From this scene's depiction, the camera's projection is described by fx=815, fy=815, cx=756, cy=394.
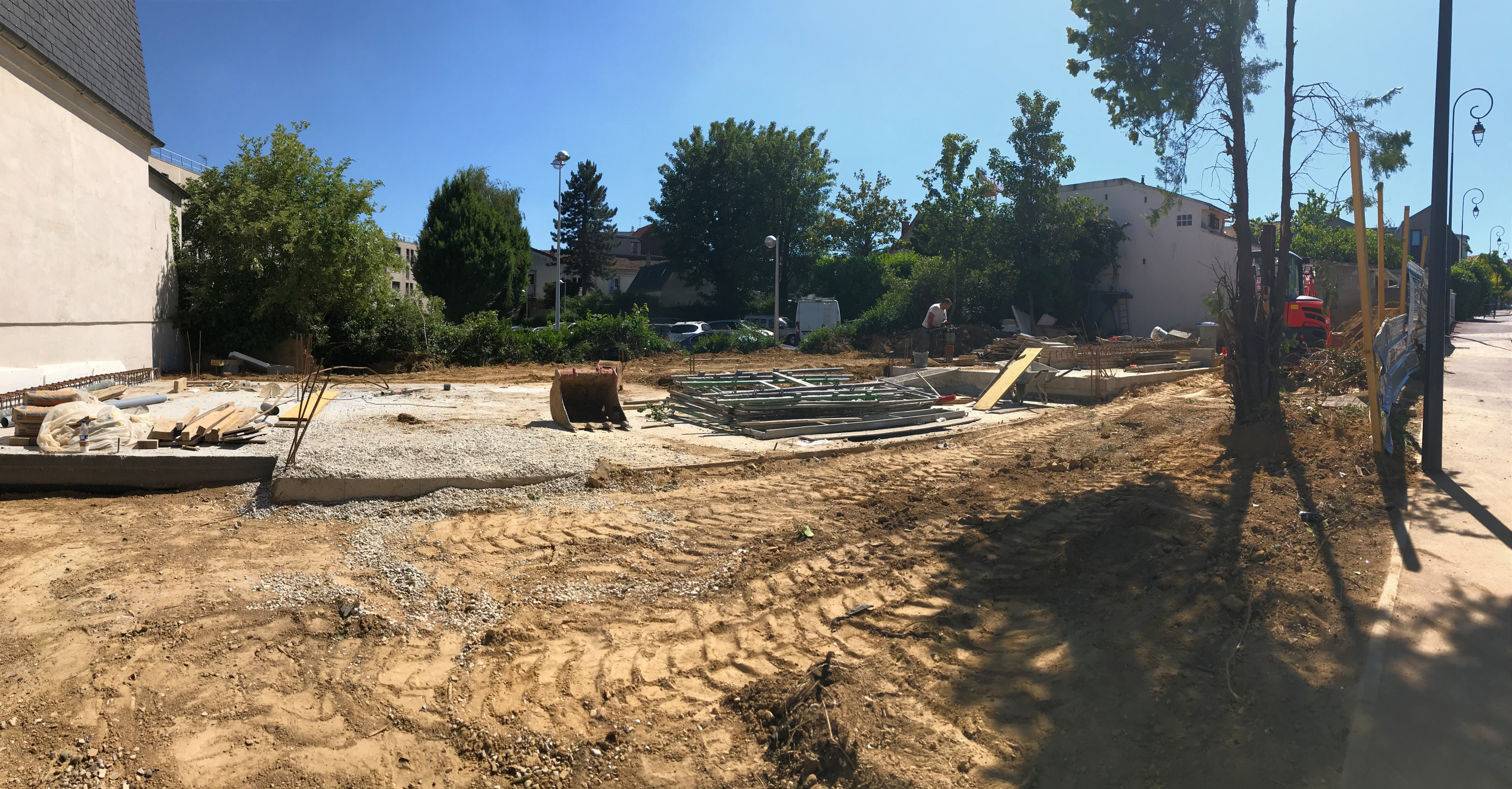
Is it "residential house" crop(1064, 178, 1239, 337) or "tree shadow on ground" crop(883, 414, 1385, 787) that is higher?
"residential house" crop(1064, 178, 1239, 337)

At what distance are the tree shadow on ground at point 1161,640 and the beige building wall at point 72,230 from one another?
49.5ft

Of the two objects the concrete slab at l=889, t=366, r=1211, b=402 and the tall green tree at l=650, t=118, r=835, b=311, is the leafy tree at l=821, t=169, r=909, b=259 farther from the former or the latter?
the concrete slab at l=889, t=366, r=1211, b=402

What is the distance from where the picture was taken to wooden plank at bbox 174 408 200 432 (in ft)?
28.0

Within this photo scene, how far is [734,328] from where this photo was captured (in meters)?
32.7

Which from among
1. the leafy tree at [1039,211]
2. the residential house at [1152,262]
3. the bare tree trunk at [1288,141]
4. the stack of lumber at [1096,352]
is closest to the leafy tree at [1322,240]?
the residential house at [1152,262]

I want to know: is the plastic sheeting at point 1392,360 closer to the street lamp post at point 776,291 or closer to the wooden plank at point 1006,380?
the wooden plank at point 1006,380

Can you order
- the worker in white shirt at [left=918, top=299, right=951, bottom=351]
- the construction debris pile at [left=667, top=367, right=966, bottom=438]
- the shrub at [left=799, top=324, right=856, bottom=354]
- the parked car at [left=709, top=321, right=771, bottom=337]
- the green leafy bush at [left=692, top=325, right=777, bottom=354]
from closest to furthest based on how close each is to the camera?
the construction debris pile at [left=667, top=367, right=966, bottom=438] → the worker in white shirt at [left=918, top=299, right=951, bottom=351] → the green leafy bush at [left=692, top=325, right=777, bottom=354] → the shrub at [left=799, top=324, right=856, bottom=354] → the parked car at [left=709, top=321, right=771, bottom=337]

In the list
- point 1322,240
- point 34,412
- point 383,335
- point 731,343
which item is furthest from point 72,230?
point 1322,240

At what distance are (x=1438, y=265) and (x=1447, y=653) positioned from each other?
454 centimetres

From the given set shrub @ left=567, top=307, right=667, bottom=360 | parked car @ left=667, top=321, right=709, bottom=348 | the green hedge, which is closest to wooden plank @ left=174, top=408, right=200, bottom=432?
the green hedge

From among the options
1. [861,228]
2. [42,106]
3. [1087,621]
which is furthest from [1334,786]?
[861,228]

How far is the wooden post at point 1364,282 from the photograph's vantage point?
698 cm

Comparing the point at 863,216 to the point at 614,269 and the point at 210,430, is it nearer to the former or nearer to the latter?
the point at 614,269

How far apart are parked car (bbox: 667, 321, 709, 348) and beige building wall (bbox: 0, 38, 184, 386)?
50.6 ft
